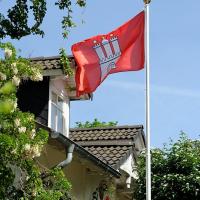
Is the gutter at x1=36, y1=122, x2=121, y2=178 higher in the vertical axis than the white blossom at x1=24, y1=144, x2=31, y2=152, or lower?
higher

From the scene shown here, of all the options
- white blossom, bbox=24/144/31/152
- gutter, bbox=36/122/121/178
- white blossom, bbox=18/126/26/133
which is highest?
gutter, bbox=36/122/121/178

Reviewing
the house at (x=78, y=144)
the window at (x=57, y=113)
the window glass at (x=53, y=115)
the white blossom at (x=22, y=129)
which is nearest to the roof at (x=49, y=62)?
the house at (x=78, y=144)

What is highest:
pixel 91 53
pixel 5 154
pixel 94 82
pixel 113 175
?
pixel 91 53

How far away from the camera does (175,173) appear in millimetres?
14898

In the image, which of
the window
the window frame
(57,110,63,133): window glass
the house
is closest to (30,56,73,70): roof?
the house

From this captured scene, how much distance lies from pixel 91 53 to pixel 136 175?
5032mm

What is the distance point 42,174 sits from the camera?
369 inches

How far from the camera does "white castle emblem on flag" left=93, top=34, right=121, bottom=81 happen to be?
1181cm

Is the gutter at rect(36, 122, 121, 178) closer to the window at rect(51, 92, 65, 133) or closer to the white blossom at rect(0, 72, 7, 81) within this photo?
the white blossom at rect(0, 72, 7, 81)

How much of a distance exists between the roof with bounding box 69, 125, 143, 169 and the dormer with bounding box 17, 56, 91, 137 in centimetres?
129

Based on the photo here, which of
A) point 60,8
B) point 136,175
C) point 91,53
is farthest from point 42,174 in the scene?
point 136,175

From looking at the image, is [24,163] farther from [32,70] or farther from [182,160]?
[182,160]

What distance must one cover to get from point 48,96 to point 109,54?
144 inches

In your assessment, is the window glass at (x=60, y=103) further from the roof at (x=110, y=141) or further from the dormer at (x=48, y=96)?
the roof at (x=110, y=141)
